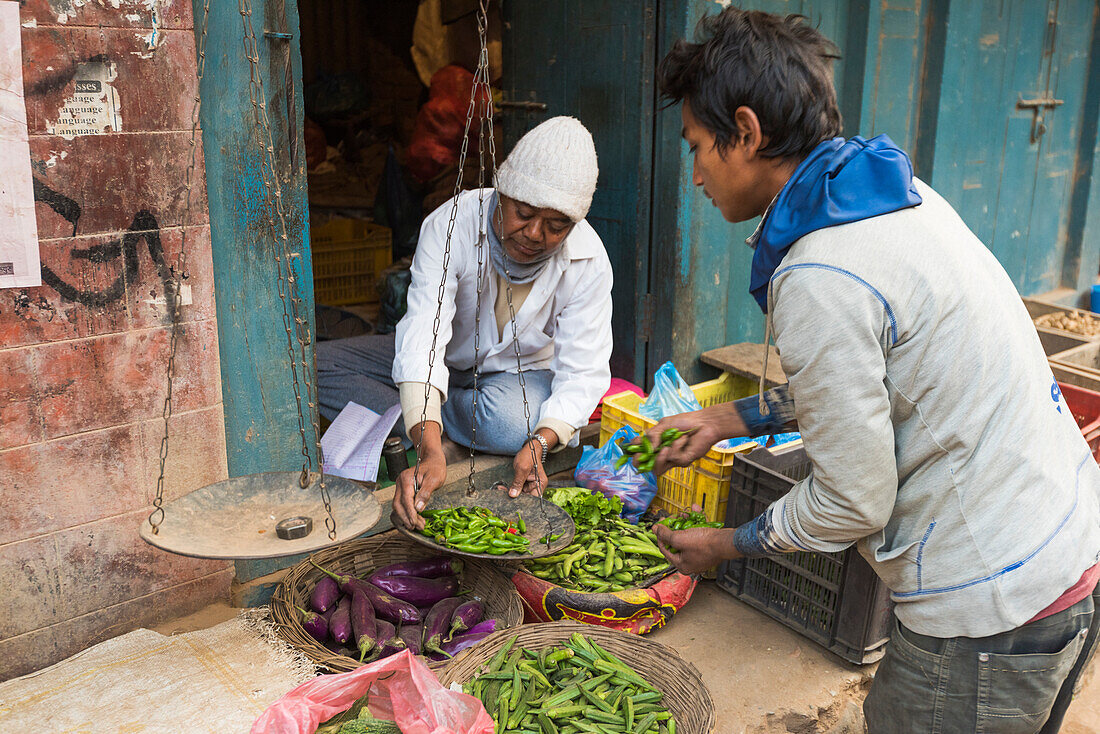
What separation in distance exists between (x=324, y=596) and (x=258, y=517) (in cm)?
60

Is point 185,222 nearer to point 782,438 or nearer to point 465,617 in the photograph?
point 465,617

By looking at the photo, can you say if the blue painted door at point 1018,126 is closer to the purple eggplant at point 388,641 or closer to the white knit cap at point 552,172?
the white knit cap at point 552,172

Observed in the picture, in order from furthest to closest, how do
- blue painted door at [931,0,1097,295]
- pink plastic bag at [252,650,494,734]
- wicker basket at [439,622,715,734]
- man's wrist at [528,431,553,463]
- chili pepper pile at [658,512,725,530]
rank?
1. blue painted door at [931,0,1097,295]
2. chili pepper pile at [658,512,725,530]
3. man's wrist at [528,431,553,463]
4. wicker basket at [439,622,715,734]
5. pink plastic bag at [252,650,494,734]

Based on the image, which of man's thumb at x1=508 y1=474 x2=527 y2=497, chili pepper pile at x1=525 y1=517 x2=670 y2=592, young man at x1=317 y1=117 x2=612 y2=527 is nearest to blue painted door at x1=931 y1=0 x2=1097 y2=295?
young man at x1=317 y1=117 x2=612 y2=527

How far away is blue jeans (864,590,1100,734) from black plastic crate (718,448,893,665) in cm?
102

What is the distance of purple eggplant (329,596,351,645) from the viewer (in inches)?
111

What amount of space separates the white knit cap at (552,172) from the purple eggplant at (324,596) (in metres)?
1.55

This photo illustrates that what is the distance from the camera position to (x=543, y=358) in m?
4.05

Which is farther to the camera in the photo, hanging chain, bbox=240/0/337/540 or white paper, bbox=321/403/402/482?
white paper, bbox=321/403/402/482

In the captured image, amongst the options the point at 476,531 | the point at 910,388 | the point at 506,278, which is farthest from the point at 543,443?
the point at 910,388

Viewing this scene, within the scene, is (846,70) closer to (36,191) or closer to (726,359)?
(726,359)

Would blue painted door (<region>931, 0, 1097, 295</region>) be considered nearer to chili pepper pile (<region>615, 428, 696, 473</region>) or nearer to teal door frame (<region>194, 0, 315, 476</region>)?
chili pepper pile (<region>615, 428, 696, 473</region>)

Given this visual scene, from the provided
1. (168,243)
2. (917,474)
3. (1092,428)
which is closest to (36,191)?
(168,243)

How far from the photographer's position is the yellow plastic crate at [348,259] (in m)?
6.72
